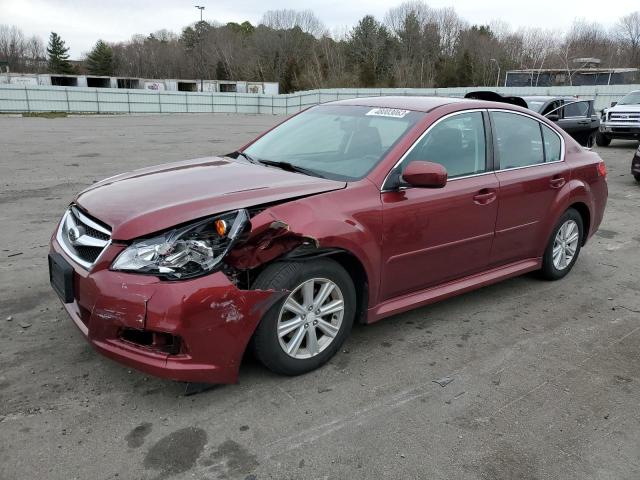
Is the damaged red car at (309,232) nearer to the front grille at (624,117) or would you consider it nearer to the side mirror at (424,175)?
the side mirror at (424,175)

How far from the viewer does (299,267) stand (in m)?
3.14

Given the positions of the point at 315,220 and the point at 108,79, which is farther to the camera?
the point at 108,79

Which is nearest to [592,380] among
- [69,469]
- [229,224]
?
[229,224]

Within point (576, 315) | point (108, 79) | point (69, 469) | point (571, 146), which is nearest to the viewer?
point (69, 469)

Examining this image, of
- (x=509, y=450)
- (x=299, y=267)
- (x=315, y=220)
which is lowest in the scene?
(x=509, y=450)

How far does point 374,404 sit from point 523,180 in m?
2.37

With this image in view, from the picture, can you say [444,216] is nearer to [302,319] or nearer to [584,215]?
[302,319]

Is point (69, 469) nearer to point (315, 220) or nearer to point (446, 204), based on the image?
point (315, 220)

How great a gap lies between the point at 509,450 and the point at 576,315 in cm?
210

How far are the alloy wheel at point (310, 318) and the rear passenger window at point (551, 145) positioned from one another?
8.69 feet

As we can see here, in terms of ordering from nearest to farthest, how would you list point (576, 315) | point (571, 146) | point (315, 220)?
1. point (315, 220)
2. point (576, 315)
3. point (571, 146)

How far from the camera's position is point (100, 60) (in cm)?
9500

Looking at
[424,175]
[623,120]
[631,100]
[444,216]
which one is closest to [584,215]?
[444,216]

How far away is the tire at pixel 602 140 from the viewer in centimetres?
1807
